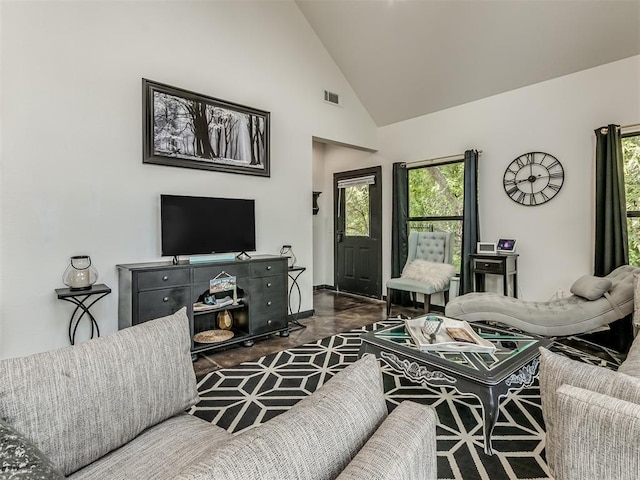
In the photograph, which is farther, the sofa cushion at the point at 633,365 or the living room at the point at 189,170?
the living room at the point at 189,170

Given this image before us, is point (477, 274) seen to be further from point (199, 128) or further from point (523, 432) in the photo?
point (199, 128)

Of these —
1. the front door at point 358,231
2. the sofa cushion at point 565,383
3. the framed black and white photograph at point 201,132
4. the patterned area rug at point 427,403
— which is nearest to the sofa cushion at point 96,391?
the patterned area rug at point 427,403

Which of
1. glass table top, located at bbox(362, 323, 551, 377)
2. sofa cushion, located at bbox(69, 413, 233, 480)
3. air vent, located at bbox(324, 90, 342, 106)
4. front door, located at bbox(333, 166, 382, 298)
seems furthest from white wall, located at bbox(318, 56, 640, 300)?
sofa cushion, located at bbox(69, 413, 233, 480)

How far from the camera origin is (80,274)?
8.65 ft

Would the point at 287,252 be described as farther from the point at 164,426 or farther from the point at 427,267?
the point at 164,426

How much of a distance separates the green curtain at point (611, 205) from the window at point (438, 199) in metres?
1.49

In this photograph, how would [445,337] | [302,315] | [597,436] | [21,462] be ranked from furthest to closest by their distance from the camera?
1. [302,315]
2. [445,337]
3. [597,436]
4. [21,462]

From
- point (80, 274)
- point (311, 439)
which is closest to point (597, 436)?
point (311, 439)

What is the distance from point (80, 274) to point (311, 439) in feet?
8.74

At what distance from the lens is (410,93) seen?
4652 millimetres

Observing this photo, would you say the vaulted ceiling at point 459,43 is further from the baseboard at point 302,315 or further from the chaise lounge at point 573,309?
the baseboard at point 302,315

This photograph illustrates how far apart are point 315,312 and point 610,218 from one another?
3342 millimetres

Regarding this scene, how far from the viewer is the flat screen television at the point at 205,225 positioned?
3101mm

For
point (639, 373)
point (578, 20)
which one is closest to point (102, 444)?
point (639, 373)
